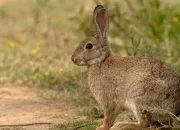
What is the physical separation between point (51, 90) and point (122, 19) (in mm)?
2290

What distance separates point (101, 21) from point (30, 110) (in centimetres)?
133

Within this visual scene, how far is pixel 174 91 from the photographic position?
235 inches

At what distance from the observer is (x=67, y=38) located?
10617mm

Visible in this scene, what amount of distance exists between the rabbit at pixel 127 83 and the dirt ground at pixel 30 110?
66 cm

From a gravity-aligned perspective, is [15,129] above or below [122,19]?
below

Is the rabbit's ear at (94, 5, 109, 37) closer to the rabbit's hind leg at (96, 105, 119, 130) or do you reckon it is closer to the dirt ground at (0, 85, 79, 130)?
the rabbit's hind leg at (96, 105, 119, 130)

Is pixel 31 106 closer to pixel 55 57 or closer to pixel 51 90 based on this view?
pixel 51 90

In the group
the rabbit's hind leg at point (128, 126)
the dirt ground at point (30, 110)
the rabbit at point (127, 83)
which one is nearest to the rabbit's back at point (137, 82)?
the rabbit at point (127, 83)

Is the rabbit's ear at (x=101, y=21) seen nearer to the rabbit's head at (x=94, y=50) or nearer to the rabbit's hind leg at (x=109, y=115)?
the rabbit's head at (x=94, y=50)

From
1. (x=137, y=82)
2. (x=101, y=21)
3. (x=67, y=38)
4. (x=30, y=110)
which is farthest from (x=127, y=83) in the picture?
(x=67, y=38)

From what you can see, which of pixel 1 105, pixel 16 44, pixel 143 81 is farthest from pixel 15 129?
pixel 16 44

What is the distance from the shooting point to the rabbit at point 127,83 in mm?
5926

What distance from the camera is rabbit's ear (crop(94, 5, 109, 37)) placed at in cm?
657

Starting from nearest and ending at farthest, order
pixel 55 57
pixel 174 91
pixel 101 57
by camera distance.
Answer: pixel 174 91, pixel 101 57, pixel 55 57
